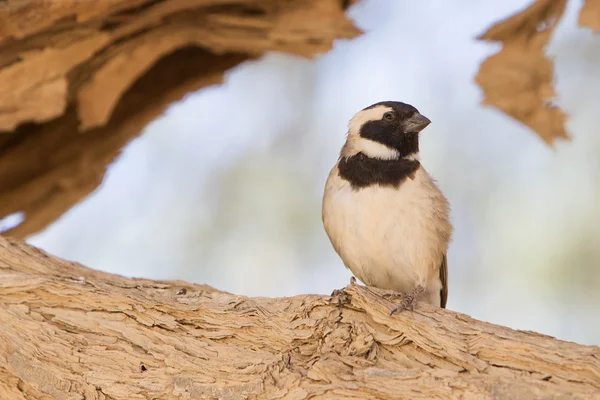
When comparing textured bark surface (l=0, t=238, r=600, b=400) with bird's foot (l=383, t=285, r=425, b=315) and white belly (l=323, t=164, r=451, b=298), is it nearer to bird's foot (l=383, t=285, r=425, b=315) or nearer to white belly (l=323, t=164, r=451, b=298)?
bird's foot (l=383, t=285, r=425, b=315)

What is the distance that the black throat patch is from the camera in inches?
197

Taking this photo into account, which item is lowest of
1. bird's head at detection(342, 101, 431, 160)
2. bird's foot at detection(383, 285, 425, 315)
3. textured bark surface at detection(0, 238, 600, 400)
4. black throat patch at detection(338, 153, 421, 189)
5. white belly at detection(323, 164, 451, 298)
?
textured bark surface at detection(0, 238, 600, 400)

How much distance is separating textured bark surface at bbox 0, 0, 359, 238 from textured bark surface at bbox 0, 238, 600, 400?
5.26ft

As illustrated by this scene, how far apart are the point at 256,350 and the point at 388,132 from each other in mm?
1932

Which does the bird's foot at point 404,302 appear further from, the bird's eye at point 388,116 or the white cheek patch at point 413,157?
the bird's eye at point 388,116

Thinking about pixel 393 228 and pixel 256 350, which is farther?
pixel 393 228

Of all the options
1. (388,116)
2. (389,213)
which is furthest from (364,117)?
(389,213)

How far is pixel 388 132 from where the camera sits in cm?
541

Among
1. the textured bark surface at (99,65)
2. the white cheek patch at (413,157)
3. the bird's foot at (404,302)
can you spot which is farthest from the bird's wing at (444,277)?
the textured bark surface at (99,65)

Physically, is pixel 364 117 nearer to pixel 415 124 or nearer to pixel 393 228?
pixel 415 124

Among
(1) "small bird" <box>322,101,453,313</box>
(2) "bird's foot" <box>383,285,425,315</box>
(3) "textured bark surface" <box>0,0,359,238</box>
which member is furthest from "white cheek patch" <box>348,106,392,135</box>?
(2) "bird's foot" <box>383,285,425,315</box>

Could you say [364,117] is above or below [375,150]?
above

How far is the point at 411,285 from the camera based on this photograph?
16.9 feet

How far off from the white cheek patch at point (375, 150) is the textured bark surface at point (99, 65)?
0.75 m
